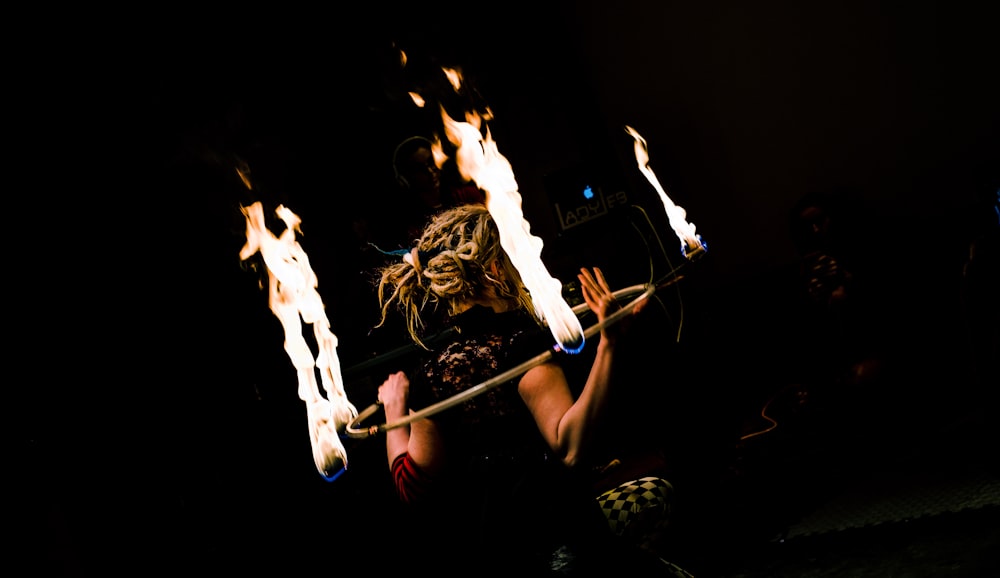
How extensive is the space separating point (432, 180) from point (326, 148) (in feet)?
6.62

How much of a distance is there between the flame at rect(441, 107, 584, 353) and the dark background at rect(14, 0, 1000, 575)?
1.36 meters

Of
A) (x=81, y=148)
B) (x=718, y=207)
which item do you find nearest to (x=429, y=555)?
(x=81, y=148)

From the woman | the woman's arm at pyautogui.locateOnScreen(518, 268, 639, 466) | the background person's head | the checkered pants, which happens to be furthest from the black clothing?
the background person's head

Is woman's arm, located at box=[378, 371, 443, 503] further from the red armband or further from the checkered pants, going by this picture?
the checkered pants

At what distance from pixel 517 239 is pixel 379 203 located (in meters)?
4.76

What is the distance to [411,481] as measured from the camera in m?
2.80

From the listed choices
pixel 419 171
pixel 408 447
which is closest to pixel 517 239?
pixel 408 447

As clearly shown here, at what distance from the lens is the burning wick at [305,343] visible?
2.79 meters

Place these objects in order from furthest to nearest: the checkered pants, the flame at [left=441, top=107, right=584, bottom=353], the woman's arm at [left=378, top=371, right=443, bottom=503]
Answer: the woman's arm at [left=378, top=371, right=443, bottom=503]
the checkered pants
the flame at [left=441, top=107, right=584, bottom=353]

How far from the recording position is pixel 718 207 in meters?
6.50

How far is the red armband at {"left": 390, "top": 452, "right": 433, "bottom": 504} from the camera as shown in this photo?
278 centimetres

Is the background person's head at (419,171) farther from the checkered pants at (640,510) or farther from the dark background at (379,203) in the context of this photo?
the checkered pants at (640,510)

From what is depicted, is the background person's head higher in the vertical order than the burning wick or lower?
higher

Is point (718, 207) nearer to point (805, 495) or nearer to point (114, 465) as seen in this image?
point (805, 495)
